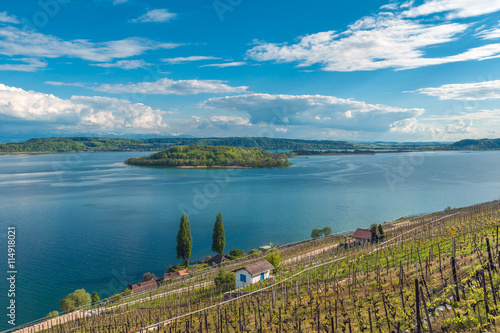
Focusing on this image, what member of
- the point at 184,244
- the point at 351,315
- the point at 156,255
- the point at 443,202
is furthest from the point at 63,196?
the point at 443,202

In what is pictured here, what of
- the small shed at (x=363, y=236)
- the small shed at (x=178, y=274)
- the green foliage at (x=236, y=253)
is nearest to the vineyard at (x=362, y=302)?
the small shed at (x=178, y=274)

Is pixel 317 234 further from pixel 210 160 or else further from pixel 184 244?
pixel 210 160

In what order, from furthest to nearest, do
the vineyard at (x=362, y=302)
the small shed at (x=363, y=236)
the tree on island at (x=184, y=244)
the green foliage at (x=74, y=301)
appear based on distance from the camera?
the tree on island at (x=184, y=244) < the small shed at (x=363, y=236) < the green foliage at (x=74, y=301) < the vineyard at (x=362, y=302)

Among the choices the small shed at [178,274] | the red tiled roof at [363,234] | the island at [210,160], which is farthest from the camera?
the island at [210,160]

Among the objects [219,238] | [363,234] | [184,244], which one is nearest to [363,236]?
[363,234]

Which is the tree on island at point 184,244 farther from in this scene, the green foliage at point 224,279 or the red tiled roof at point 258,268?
the red tiled roof at point 258,268

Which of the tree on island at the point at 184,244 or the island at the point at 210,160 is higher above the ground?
the island at the point at 210,160
